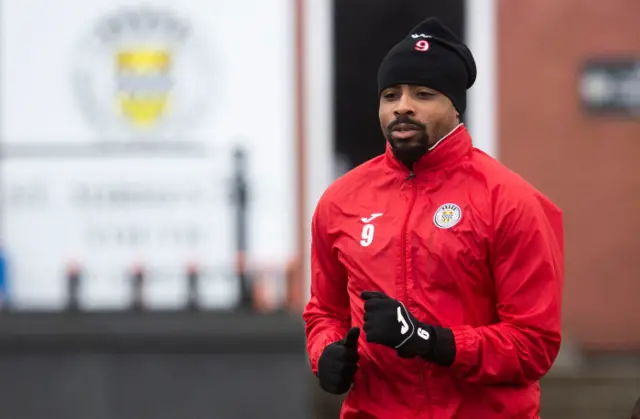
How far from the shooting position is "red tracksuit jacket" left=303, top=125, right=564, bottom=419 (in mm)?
2924

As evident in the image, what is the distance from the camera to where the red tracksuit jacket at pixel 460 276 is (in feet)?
9.59

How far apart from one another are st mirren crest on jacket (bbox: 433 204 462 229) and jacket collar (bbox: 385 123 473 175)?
0.12 meters

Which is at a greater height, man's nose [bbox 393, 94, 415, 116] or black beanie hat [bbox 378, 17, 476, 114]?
black beanie hat [bbox 378, 17, 476, 114]

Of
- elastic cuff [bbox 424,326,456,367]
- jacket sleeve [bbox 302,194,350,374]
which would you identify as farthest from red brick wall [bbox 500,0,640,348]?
elastic cuff [bbox 424,326,456,367]

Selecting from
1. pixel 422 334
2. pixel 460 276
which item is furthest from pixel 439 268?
pixel 422 334

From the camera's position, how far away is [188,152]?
773cm

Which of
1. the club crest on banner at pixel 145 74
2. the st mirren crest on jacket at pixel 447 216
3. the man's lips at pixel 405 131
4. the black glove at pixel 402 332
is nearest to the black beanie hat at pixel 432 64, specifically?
the man's lips at pixel 405 131

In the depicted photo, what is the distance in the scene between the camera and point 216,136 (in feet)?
25.5

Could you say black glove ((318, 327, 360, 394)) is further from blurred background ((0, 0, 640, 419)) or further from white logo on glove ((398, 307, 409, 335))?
blurred background ((0, 0, 640, 419))

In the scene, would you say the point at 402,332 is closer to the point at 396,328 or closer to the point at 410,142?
the point at 396,328

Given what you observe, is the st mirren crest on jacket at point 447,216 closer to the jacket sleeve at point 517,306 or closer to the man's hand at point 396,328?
the jacket sleeve at point 517,306

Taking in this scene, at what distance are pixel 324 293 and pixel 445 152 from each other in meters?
0.53

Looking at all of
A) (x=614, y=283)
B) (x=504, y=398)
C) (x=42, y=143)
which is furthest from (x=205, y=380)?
(x=504, y=398)

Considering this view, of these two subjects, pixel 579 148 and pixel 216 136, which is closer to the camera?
pixel 216 136
